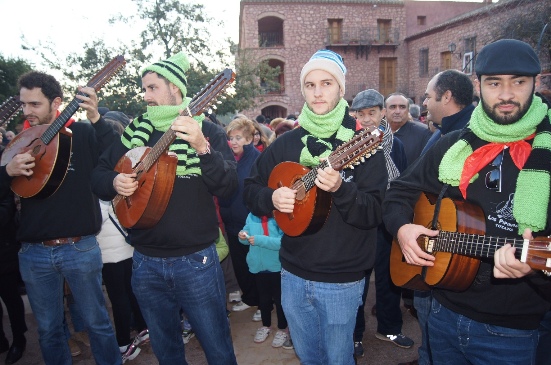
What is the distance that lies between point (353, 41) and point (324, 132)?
26.9 metres

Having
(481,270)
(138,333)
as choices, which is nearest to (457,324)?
(481,270)

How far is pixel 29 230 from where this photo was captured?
2.92m

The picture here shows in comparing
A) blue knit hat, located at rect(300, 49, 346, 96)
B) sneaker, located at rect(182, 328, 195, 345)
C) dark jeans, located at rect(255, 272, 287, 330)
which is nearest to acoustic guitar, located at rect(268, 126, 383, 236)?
blue knit hat, located at rect(300, 49, 346, 96)

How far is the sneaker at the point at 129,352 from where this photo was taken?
12.2 ft

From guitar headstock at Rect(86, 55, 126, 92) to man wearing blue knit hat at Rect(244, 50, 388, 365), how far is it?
1.63 meters

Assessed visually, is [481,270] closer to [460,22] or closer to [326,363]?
[326,363]

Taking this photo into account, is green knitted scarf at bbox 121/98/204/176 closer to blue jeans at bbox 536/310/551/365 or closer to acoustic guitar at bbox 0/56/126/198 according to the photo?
acoustic guitar at bbox 0/56/126/198

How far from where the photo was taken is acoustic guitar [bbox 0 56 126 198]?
290cm

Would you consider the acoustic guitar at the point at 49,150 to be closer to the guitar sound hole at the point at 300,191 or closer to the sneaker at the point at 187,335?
the guitar sound hole at the point at 300,191

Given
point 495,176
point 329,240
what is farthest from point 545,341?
point 329,240

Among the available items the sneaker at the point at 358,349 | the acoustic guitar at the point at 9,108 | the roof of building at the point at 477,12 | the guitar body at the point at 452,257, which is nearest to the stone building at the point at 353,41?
the roof of building at the point at 477,12

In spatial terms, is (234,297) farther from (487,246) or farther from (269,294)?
(487,246)

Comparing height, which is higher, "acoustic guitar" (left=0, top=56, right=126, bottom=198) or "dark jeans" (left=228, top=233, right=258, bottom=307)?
"acoustic guitar" (left=0, top=56, right=126, bottom=198)

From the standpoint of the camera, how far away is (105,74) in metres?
3.06
